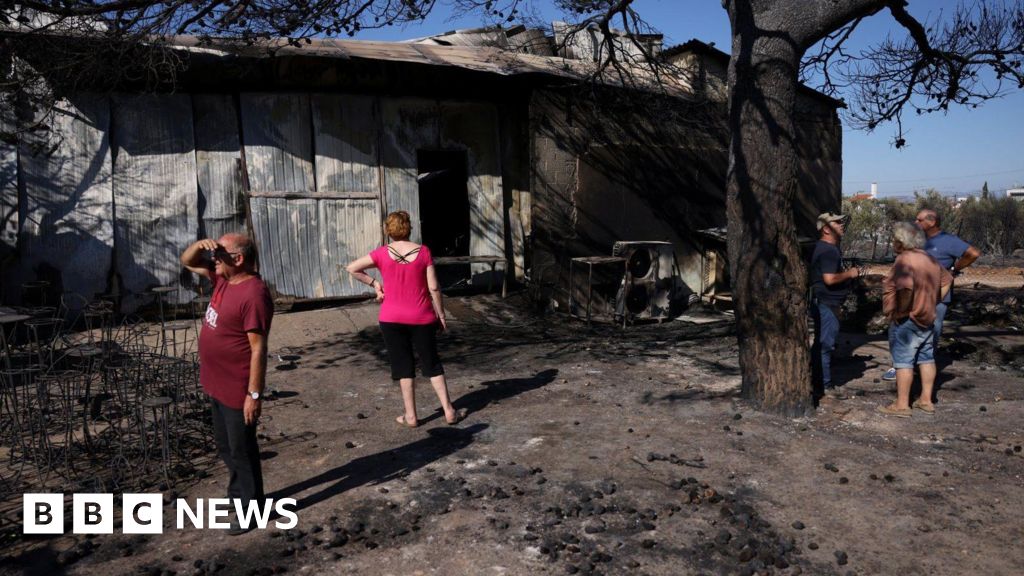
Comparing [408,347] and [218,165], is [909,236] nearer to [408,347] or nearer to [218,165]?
[408,347]

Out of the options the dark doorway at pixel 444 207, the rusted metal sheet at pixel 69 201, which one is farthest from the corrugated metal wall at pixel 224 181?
the dark doorway at pixel 444 207

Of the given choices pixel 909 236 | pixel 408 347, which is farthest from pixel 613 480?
pixel 909 236

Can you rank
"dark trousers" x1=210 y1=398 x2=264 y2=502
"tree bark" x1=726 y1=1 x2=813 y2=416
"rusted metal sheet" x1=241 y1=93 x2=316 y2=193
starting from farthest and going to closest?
"rusted metal sheet" x1=241 y1=93 x2=316 y2=193 → "tree bark" x1=726 y1=1 x2=813 y2=416 → "dark trousers" x1=210 y1=398 x2=264 y2=502

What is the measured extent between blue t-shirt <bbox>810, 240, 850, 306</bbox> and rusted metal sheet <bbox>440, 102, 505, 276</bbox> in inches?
252

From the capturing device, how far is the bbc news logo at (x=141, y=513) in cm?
462

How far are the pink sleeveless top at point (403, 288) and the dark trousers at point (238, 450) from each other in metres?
1.93

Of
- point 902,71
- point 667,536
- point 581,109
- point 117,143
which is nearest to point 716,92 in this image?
point 581,109

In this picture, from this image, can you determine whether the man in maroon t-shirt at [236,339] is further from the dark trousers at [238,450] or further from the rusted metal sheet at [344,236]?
the rusted metal sheet at [344,236]

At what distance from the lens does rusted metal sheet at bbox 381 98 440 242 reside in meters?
12.1

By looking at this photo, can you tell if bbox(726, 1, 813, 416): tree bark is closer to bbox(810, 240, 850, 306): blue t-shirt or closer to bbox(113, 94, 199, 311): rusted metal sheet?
bbox(810, 240, 850, 306): blue t-shirt

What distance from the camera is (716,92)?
14336 millimetres

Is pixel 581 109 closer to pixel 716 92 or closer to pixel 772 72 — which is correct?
pixel 716 92

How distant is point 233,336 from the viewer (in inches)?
173

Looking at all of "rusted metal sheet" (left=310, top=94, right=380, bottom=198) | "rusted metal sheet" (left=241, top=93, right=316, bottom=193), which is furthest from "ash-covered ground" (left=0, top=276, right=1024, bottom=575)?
"rusted metal sheet" (left=310, top=94, right=380, bottom=198)
